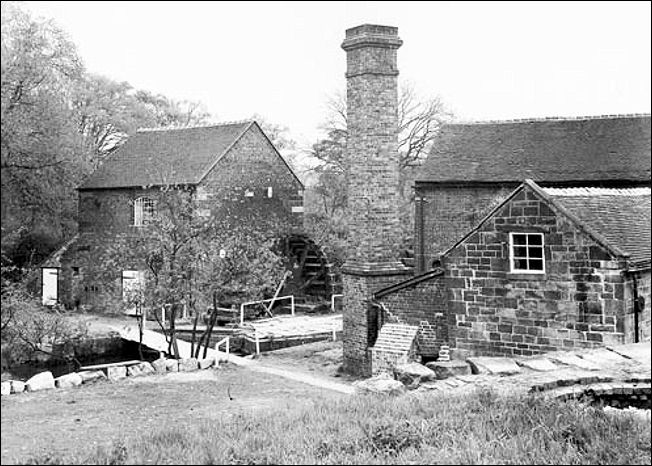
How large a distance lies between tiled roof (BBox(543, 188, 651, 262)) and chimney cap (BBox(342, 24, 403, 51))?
602 centimetres

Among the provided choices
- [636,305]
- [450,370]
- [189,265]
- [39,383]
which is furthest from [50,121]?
[636,305]

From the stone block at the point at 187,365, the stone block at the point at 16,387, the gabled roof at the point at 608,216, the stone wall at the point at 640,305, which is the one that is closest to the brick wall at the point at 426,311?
the gabled roof at the point at 608,216

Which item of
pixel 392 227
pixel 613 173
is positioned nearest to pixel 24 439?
pixel 392 227

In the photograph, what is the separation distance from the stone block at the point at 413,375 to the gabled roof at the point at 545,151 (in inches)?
559

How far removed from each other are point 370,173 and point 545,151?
8.60 m

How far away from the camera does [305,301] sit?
96.9 ft

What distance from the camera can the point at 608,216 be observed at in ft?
44.4

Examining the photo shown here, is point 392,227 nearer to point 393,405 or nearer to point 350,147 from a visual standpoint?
point 350,147

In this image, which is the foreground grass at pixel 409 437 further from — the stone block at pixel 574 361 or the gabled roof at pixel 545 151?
the gabled roof at pixel 545 151

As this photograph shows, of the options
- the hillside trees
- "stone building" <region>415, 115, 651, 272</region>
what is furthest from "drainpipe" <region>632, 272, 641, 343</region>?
the hillside trees

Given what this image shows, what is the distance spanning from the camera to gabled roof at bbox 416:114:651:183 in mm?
21811

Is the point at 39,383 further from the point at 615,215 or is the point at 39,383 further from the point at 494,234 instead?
the point at 615,215

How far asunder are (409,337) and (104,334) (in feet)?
34.6

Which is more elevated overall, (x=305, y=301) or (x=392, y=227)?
(x=392, y=227)
